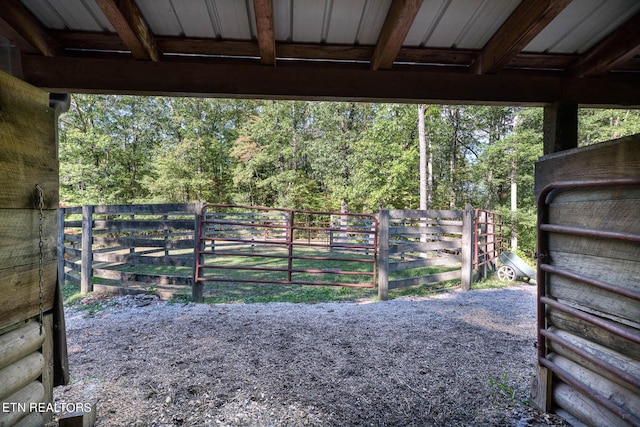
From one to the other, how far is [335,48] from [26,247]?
1949mm

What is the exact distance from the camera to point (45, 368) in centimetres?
156

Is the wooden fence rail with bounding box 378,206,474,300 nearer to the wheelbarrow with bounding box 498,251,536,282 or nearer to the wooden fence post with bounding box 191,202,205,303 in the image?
the wheelbarrow with bounding box 498,251,536,282

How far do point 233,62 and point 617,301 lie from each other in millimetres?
2557

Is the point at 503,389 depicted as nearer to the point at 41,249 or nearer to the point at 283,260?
the point at 41,249

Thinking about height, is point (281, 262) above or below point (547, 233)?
below

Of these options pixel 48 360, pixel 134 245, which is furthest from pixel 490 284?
pixel 48 360

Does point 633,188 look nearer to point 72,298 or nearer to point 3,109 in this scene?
point 3,109

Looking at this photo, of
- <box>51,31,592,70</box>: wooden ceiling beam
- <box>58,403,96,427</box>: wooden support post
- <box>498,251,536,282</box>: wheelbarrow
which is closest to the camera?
<box>58,403,96,427</box>: wooden support post

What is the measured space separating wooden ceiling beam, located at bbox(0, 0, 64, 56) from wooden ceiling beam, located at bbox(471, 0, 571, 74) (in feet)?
8.57

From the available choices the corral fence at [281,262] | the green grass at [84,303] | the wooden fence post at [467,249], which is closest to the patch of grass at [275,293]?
the corral fence at [281,262]

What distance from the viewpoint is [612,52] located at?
6.30 ft

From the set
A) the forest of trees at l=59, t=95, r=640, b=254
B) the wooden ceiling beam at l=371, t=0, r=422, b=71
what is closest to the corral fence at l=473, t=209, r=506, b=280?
the wooden ceiling beam at l=371, t=0, r=422, b=71

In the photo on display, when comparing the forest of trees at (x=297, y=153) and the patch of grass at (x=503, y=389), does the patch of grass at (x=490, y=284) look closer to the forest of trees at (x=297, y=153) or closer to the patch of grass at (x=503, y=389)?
the patch of grass at (x=503, y=389)

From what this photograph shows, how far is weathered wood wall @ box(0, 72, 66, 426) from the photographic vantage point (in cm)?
128
